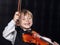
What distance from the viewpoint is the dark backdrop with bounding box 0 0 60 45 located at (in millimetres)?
2529

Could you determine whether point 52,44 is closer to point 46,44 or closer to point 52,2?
point 46,44

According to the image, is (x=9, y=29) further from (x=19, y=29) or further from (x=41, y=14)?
(x=41, y=14)

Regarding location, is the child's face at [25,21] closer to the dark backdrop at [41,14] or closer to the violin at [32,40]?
the violin at [32,40]

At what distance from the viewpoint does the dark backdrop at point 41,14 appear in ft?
8.30

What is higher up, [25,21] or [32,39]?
[25,21]

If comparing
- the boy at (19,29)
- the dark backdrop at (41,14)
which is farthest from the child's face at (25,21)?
the dark backdrop at (41,14)

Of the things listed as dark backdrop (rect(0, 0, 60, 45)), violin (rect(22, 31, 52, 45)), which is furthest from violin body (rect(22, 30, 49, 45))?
dark backdrop (rect(0, 0, 60, 45))

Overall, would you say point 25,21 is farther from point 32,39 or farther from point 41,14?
point 41,14

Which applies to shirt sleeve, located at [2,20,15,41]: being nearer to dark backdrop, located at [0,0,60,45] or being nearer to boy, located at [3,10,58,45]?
boy, located at [3,10,58,45]

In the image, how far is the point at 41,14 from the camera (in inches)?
102

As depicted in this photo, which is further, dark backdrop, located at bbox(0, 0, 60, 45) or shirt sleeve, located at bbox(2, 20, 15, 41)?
dark backdrop, located at bbox(0, 0, 60, 45)

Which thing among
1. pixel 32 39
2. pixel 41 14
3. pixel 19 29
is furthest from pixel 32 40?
pixel 41 14

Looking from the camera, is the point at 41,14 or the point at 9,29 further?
the point at 41,14

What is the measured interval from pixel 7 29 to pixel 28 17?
0.16 metres
